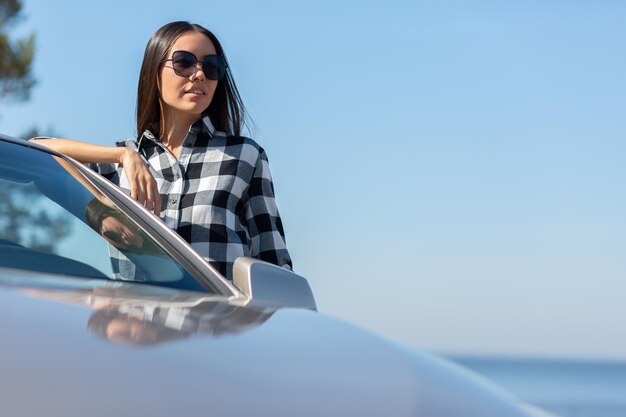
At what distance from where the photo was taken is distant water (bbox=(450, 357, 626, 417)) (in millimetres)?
24502

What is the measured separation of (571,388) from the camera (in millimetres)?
38594

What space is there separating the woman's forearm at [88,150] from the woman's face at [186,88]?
0.33m

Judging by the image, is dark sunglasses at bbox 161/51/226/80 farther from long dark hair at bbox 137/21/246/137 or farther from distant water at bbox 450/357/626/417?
distant water at bbox 450/357/626/417

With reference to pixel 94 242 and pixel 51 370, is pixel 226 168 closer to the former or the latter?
pixel 94 242

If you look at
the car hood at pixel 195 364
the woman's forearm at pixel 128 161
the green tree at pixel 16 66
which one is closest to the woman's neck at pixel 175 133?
the woman's forearm at pixel 128 161

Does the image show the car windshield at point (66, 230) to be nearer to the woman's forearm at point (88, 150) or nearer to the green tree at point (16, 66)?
the woman's forearm at point (88, 150)

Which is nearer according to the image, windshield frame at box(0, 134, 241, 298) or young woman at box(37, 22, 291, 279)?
windshield frame at box(0, 134, 241, 298)

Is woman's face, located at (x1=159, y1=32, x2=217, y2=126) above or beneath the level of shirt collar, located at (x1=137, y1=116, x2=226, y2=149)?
above

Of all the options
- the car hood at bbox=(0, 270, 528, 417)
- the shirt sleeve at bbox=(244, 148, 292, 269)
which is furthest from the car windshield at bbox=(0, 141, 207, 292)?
the shirt sleeve at bbox=(244, 148, 292, 269)

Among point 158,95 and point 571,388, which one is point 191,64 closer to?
point 158,95

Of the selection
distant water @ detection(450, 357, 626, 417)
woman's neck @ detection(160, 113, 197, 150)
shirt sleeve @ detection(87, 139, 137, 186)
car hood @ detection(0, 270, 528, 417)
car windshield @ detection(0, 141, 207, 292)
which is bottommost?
distant water @ detection(450, 357, 626, 417)

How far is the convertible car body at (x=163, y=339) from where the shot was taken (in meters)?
1.14

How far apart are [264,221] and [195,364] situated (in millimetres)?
2031

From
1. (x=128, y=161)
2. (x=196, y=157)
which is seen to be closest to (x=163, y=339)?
(x=128, y=161)
